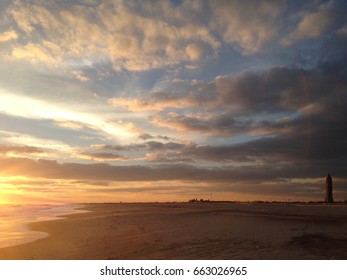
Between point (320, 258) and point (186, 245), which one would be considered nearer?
point (320, 258)
